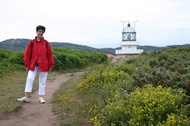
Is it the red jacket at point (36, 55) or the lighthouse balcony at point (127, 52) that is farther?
the lighthouse balcony at point (127, 52)

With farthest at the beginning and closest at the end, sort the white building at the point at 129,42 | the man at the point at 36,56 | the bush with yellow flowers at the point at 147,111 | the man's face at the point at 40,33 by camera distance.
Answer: the white building at the point at 129,42 → the man at the point at 36,56 → the man's face at the point at 40,33 → the bush with yellow flowers at the point at 147,111

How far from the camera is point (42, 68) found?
27.6 ft

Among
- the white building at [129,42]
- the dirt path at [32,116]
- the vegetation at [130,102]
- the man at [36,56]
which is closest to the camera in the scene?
the vegetation at [130,102]

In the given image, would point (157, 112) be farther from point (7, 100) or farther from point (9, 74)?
point (9, 74)

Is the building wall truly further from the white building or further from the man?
the man

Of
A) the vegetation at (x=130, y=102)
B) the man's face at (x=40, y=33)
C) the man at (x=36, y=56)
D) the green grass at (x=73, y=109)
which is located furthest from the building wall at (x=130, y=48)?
the man's face at (x=40, y=33)

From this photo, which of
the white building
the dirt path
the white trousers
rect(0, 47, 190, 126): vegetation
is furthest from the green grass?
the white building

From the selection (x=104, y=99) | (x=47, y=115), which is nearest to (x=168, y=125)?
(x=104, y=99)

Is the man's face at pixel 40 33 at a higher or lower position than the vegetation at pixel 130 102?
higher

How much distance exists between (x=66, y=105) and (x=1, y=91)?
3.57 metres

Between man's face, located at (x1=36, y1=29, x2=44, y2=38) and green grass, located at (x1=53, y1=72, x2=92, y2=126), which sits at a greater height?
man's face, located at (x1=36, y1=29, x2=44, y2=38)

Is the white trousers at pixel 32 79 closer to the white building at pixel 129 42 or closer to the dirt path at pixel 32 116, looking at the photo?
the dirt path at pixel 32 116

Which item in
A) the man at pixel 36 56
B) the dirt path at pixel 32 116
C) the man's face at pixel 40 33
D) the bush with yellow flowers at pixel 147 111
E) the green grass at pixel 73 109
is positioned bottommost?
the dirt path at pixel 32 116

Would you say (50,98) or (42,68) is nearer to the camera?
(42,68)
